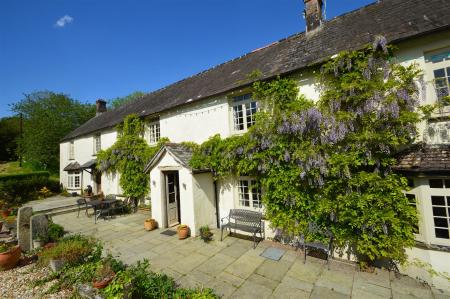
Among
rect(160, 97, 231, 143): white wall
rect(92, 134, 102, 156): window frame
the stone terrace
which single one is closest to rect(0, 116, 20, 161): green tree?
rect(92, 134, 102, 156): window frame

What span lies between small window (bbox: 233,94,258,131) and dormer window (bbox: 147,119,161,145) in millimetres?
5851

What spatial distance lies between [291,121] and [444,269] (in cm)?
536

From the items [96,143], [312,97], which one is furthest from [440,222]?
[96,143]

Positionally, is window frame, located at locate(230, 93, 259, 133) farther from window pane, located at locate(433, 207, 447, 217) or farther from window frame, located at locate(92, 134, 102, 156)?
window frame, located at locate(92, 134, 102, 156)

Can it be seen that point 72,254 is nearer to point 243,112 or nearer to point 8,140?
point 243,112

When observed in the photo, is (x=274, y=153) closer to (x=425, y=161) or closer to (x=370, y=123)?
(x=370, y=123)

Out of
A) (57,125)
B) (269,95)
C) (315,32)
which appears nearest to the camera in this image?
A: (269,95)

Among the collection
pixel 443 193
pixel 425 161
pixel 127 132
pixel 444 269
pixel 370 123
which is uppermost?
pixel 127 132

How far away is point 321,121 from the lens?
6.69 m

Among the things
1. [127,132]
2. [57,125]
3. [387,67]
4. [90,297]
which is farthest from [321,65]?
[57,125]

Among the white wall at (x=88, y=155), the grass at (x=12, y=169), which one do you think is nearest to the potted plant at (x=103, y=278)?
the white wall at (x=88, y=155)

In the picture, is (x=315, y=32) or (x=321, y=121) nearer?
(x=321, y=121)

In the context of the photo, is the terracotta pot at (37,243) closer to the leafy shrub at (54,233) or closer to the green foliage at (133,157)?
the leafy shrub at (54,233)

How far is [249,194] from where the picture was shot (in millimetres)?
8789
